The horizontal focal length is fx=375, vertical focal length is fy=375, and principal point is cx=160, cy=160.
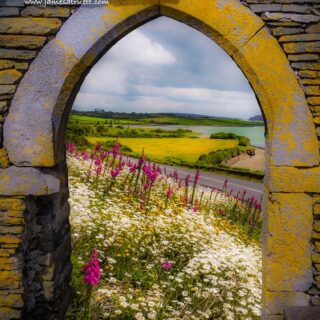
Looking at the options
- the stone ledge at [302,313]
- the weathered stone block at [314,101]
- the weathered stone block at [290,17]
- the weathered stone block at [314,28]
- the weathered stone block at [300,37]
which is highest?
the weathered stone block at [290,17]

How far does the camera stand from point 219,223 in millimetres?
7293

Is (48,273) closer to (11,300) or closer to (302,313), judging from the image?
(11,300)

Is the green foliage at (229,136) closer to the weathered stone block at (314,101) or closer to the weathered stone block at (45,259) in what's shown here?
the weathered stone block at (314,101)

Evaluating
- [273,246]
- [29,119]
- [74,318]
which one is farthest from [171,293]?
[29,119]

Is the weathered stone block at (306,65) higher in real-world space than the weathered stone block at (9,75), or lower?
higher

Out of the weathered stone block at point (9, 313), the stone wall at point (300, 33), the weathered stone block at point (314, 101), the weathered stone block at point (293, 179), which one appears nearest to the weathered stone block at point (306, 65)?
the stone wall at point (300, 33)

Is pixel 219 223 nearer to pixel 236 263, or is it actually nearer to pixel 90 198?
pixel 236 263

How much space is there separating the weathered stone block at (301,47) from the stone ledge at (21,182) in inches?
94.8

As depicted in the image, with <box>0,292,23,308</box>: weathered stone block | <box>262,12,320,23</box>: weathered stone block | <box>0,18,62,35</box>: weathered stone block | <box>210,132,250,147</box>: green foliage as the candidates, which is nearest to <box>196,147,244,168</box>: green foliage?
<box>210,132,250,147</box>: green foliage

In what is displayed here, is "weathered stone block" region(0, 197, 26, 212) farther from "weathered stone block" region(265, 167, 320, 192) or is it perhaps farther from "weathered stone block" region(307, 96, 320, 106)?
"weathered stone block" region(307, 96, 320, 106)

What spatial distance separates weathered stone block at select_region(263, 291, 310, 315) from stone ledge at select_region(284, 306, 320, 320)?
79 millimetres

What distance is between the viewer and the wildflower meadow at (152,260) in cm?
409

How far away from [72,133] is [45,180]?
29.5ft

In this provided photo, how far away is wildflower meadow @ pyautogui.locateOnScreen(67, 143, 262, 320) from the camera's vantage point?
409 centimetres
